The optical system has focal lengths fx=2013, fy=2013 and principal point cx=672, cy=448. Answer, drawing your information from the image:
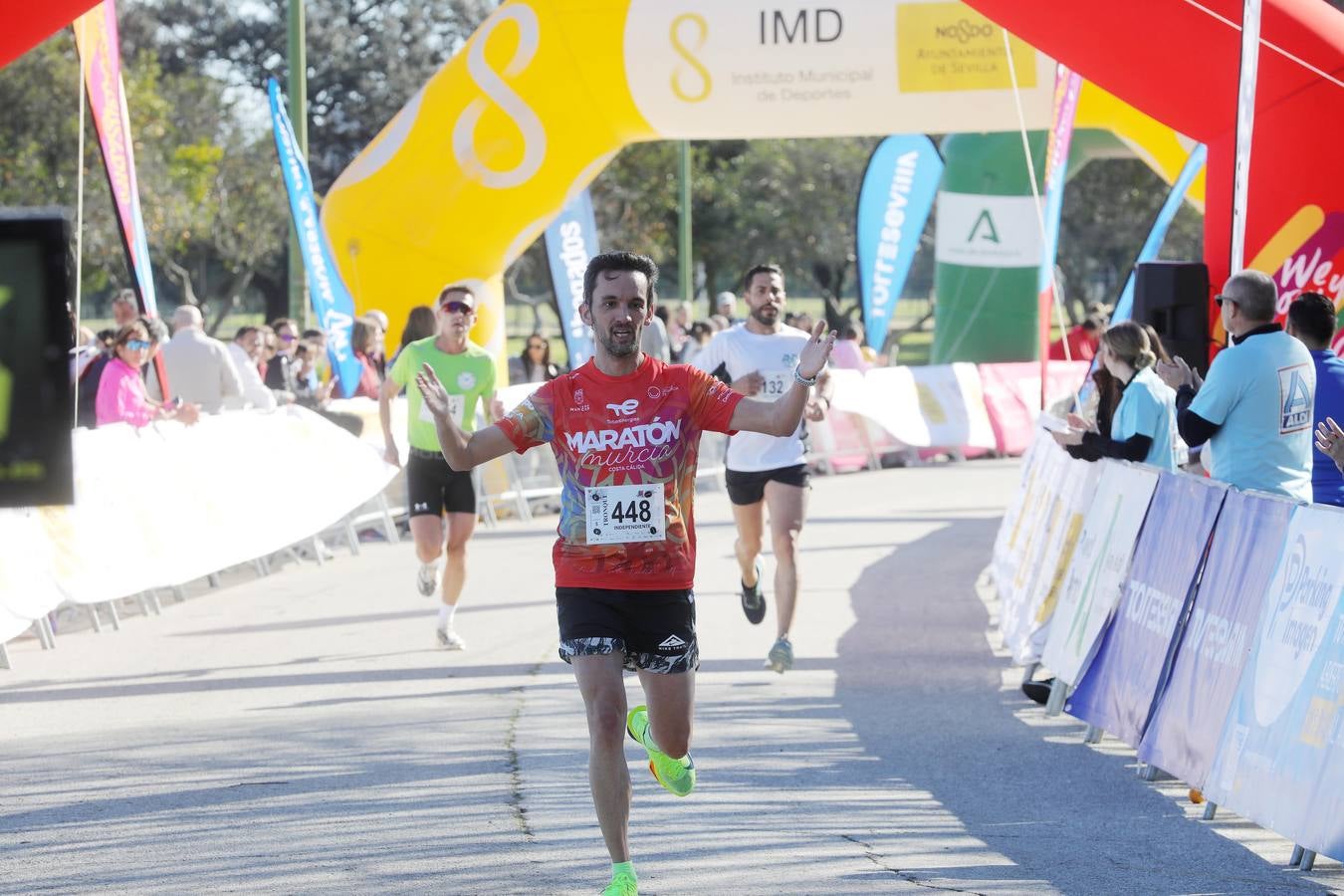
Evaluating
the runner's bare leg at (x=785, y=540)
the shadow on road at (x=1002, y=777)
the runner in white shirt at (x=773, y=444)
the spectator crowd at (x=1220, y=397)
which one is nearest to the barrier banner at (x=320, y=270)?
the spectator crowd at (x=1220, y=397)

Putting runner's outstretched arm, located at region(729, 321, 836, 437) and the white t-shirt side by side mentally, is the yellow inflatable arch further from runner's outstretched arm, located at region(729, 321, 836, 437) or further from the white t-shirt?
runner's outstretched arm, located at region(729, 321, 836, 437)

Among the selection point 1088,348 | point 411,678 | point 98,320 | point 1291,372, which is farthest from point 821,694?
point 98,320

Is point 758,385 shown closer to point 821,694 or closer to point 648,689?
point 648,689

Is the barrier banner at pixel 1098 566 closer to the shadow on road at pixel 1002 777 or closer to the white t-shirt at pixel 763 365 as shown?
the shadow on road at pixel 1002 777

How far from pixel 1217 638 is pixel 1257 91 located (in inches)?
144

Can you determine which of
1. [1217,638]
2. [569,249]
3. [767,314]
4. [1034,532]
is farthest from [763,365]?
[569,249]

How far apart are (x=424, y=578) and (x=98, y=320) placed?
57.6 meters

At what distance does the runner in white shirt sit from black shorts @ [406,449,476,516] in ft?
4.96

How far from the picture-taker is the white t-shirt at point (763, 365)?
9883 millimetres

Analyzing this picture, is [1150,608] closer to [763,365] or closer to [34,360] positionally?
[763,365]

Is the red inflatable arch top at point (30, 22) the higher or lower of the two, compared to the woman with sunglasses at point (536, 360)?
higher

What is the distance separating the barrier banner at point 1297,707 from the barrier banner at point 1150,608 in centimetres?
75

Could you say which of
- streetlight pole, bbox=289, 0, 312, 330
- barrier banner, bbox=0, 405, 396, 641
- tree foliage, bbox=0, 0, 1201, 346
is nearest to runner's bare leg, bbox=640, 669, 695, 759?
barrier banner, bbox=0, 405, 396, 641

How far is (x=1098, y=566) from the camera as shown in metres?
8.52
